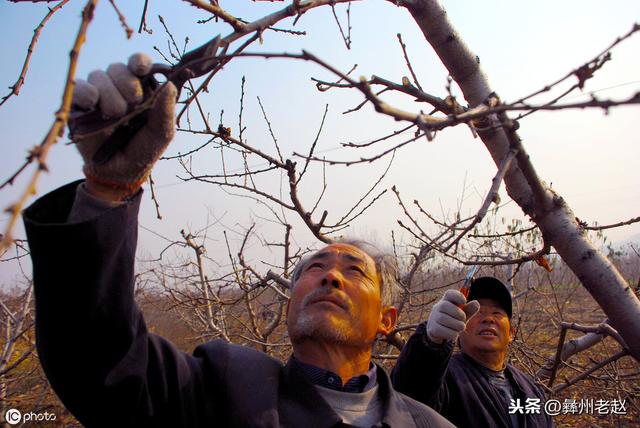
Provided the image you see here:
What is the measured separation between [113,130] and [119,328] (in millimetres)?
514

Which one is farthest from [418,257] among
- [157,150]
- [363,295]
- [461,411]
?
[157,150]

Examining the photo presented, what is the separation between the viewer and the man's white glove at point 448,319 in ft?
7.34

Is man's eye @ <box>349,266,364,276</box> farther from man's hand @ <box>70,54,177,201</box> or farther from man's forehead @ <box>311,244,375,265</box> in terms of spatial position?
man's hand @ <box>70,54,177,201</box>

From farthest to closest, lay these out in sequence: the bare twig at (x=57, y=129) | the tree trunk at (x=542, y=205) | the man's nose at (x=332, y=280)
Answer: the man's nose at (x=332, y=280), the tree trunk at (x=542, y=205), the bare twig at (x=57, y=129)

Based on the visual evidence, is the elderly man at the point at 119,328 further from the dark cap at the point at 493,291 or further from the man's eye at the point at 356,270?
the dark cap at the point at 493,291

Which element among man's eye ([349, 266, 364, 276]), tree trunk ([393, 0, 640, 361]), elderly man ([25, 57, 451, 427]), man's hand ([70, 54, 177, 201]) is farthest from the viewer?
man's eye ([349, 266, 364, 276])

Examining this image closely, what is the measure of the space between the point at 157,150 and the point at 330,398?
1.09 metres

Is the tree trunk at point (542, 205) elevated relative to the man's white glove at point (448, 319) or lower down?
elevated

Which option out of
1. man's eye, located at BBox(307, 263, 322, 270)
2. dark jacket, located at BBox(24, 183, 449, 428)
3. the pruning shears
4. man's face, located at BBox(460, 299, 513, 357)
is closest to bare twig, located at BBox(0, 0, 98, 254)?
the pruning shears

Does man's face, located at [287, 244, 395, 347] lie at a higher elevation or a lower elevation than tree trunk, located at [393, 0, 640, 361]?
lower

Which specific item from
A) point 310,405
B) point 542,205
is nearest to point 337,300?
point 310,405

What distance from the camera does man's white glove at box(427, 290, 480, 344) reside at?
224 cm

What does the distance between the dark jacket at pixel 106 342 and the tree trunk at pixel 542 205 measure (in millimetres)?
1257

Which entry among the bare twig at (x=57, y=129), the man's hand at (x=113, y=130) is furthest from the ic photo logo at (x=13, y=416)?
the bare twig at (x=57, y=129)
